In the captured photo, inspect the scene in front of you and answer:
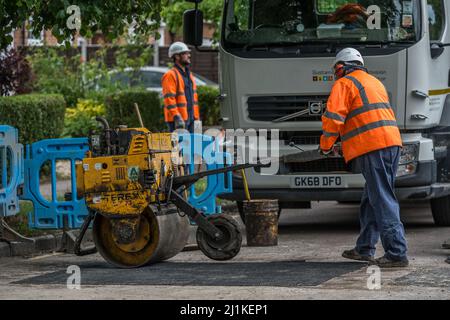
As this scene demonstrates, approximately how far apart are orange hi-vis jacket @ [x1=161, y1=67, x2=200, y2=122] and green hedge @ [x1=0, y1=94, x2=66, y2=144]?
2603 mm

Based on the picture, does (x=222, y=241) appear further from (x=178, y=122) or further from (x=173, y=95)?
(x=173, y=95)

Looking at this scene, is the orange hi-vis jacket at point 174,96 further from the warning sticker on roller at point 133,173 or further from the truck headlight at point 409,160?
the warning sticker on roller at point 133,173

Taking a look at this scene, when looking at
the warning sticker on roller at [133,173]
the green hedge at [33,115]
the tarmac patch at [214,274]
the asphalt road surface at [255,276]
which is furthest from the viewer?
the green hedge at [33,115]

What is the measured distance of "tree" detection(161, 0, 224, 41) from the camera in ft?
67.8

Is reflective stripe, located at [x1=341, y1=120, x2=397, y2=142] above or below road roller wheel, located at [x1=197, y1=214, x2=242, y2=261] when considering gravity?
above

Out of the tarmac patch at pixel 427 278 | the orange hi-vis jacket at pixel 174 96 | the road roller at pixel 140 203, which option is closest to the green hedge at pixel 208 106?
the orange hi-vis jacket at pixel 174 96

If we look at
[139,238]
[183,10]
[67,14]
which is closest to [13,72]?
[183,10]

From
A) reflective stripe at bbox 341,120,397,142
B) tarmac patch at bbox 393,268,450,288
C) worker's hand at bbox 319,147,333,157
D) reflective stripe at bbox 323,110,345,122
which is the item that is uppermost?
reflective stripe at bbox 323,110,345,122

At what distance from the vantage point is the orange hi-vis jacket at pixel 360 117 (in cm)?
1087

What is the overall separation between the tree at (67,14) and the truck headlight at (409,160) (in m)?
3.25

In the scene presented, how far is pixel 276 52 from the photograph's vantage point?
13.5 meters

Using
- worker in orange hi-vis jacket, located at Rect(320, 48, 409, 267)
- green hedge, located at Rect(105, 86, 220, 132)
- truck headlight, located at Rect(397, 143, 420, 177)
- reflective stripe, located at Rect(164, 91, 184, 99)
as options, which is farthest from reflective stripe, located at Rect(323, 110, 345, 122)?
green hedge, located at Rect(105, 86, 220, 132)

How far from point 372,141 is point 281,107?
2822mm

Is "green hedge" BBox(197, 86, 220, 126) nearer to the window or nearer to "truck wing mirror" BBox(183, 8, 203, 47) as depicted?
"truck wing mirror" BBox(183, 8, 203, 47)
